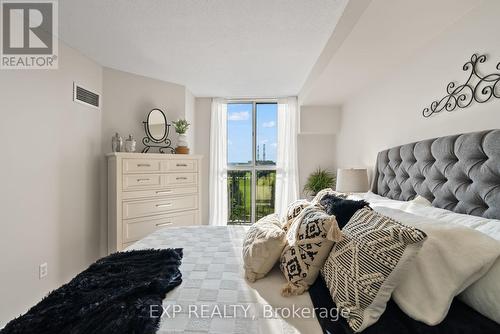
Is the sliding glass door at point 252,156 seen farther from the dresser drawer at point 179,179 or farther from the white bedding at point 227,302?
the white bedding at point 227,302

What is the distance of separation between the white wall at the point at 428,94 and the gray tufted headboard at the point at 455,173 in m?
0.16

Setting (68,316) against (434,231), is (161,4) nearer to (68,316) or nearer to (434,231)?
(68,316)

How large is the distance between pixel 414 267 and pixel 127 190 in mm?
2713

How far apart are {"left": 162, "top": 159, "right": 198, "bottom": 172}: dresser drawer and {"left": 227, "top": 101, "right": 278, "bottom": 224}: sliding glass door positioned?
3.52 ft

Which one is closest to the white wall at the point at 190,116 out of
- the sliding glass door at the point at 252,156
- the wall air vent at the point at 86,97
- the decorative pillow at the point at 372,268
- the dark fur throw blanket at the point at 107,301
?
the sliding glass door at the point at 252,156

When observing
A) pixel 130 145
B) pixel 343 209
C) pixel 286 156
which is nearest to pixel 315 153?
pixel 286 156

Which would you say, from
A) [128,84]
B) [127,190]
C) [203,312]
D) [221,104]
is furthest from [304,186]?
[203,312]

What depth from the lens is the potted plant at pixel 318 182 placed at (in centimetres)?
355

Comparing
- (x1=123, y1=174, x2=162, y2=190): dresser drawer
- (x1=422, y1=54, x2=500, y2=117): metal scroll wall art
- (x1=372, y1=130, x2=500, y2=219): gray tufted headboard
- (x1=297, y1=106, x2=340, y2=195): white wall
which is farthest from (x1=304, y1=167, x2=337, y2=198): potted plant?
(x1=123, y1=174, x2=162, y2=190): dresser drawer

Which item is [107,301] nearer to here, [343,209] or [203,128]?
[343,209]

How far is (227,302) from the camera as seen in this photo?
960 millimetres

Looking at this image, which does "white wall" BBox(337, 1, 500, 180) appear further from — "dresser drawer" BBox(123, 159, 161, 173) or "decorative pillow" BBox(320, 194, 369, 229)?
"dresser drawer" BBox(123, 159, 161, 173)

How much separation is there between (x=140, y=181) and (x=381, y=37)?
8.93ft

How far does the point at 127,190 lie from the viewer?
8.83ft
